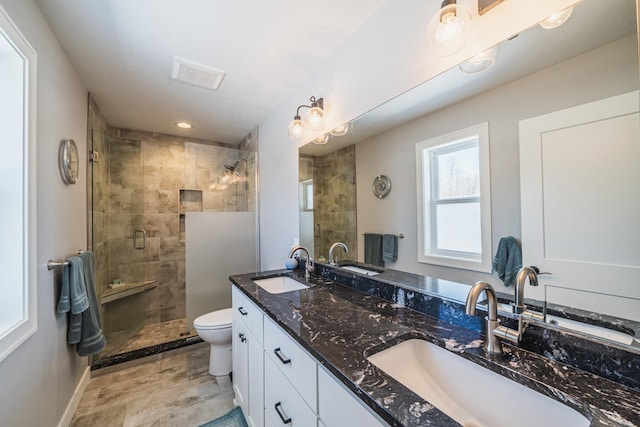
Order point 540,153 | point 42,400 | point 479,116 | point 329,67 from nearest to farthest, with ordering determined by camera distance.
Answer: point 540,153
point 479,116
point 42,400
point 329,67

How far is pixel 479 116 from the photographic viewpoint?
990mm

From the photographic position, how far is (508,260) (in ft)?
2.93

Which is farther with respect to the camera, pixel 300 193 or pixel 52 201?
pixel 300 193

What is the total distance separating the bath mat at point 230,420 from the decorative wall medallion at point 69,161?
5.88ft

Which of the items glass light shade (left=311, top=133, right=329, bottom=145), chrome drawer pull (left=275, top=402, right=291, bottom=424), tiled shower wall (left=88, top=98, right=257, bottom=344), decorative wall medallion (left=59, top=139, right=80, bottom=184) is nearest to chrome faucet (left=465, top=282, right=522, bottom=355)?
chrome drawer pull (left=275, top=402, right=291, bottom=424)

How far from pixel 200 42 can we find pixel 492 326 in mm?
2030

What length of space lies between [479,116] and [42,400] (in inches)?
95.8

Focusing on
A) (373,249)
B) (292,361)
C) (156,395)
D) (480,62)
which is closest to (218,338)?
(156,395)

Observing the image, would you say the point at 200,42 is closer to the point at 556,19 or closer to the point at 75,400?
the point at 556,19

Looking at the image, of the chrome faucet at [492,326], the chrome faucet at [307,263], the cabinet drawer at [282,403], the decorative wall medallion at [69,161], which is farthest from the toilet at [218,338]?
the chrome faucet at [492,326]

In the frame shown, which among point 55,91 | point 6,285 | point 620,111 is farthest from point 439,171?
point 55,91

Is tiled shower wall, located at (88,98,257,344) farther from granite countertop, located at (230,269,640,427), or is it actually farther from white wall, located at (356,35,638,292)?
granite countertop, located at (230,269,640,427)

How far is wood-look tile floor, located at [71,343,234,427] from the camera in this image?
1.65 m

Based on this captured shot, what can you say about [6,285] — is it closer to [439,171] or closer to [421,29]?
[439,171]
